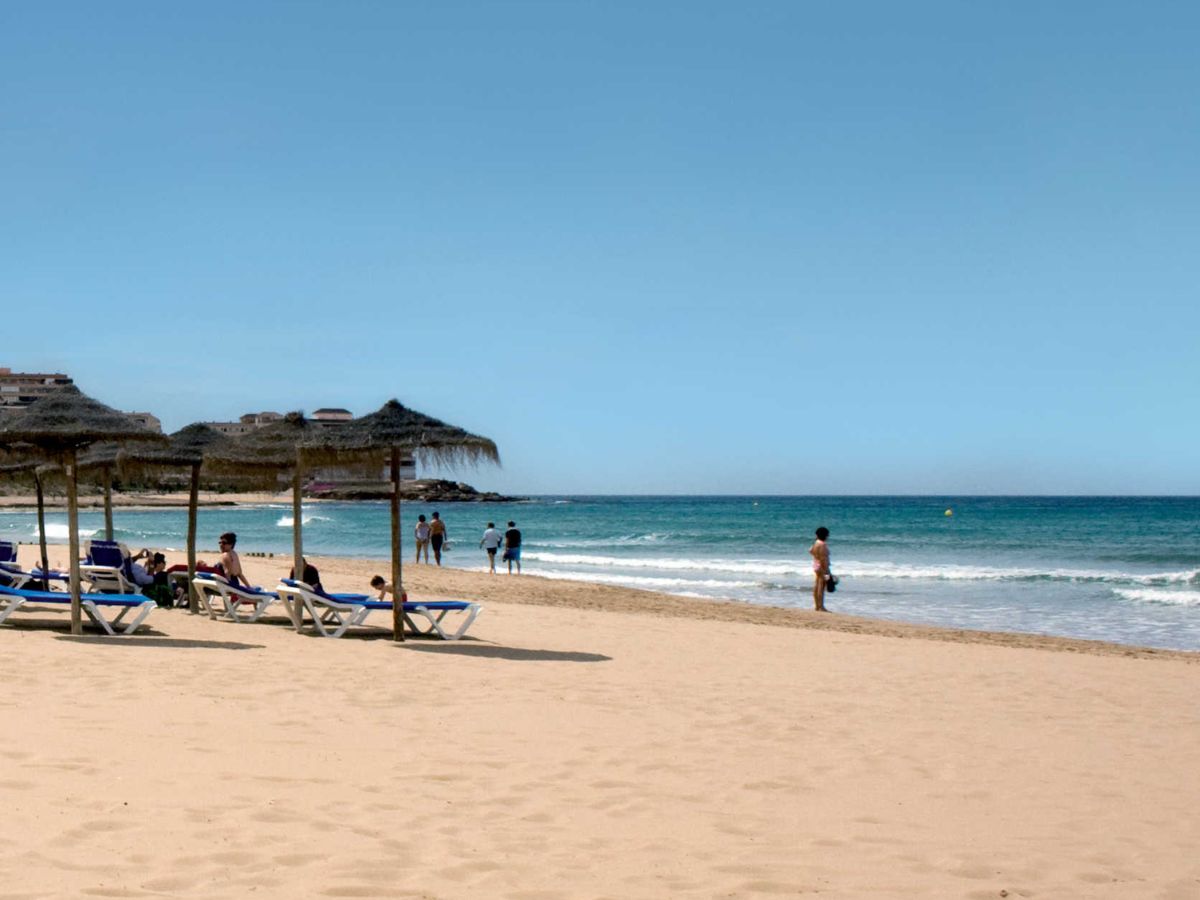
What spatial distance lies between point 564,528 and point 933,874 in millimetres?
56465

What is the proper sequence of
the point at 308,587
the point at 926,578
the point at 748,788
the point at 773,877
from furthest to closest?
1. the point at 926,578
2. the point at 308,587
3. the point at 748,788
4. the point at 773,877

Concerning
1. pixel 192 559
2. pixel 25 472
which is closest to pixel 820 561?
pixel 192 559

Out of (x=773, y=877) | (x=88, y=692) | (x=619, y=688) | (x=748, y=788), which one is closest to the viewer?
(x=773, y=877)

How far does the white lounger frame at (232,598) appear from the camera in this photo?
11.1 meters

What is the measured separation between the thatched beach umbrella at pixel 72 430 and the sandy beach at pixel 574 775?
92cm

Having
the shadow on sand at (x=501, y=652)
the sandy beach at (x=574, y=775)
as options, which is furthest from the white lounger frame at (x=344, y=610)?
the sandy beach at (x=574, y=775)

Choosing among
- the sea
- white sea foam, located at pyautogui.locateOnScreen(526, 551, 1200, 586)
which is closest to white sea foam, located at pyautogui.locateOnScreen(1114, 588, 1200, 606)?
the sea

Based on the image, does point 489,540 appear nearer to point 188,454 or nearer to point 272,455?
point 188,454

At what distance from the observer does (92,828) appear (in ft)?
13.1

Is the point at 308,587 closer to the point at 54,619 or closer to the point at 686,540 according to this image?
the point at 54,619

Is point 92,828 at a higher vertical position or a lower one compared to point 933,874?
higher

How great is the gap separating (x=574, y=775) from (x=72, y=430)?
20.9 ft

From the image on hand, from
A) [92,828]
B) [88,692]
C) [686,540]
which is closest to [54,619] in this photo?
[88,692]

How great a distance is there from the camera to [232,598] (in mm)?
11508
